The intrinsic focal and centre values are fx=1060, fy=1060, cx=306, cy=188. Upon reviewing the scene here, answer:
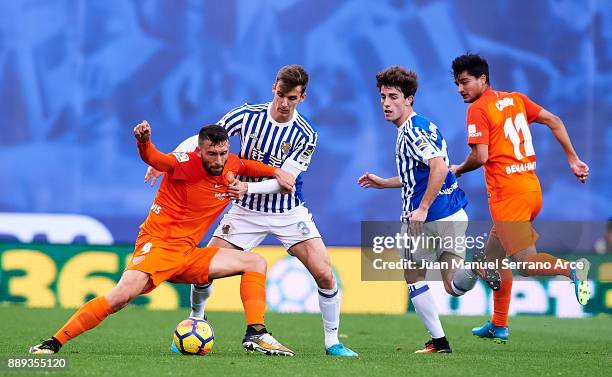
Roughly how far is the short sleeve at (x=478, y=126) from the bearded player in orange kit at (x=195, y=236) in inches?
71.6

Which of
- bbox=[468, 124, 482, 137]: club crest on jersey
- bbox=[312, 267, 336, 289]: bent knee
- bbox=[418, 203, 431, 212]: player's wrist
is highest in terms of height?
bbox=[468, 124, 482, 137]: club crest on jersey

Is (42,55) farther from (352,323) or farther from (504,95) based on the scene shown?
(504,95)

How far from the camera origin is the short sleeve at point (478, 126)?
7.80 m

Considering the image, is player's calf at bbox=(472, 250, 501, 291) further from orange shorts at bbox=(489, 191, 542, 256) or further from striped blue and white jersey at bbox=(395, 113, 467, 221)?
striped blue and white jersey at bbox=(395, 113, 467, 221)

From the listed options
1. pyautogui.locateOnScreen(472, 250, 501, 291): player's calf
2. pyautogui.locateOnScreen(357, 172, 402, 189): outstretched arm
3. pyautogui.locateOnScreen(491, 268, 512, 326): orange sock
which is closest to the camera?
pyautogui.locateOnScreen(472, 250, 501, 291): player's calf

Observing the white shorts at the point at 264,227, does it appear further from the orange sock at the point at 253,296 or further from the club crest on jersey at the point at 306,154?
the orange sock at the point at 253,296

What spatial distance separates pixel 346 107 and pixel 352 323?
17.0 feet

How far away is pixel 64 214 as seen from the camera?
49.0ft

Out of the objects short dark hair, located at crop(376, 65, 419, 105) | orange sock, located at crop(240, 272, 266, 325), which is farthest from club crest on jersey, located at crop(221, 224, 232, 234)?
short dark hair, located at crop(376, 65, 419, 105)

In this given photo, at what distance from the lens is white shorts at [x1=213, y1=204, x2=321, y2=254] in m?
7.55

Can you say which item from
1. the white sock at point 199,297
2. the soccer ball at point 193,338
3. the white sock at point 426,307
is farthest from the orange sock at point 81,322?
the white sock at point 426,307

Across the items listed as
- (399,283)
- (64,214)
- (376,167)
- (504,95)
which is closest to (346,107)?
(376,167)

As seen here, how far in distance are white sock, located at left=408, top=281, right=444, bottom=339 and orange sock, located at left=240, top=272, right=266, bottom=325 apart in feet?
3.67

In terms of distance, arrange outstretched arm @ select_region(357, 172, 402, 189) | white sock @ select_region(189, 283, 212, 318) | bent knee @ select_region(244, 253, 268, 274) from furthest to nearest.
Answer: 1. outstretched arm @ select_region(357, 172, 402, 189)
2. white sock @ select_region(189, 283, 212, 318)
3. bent knee @ select_region(244, 253, 268, 274)
